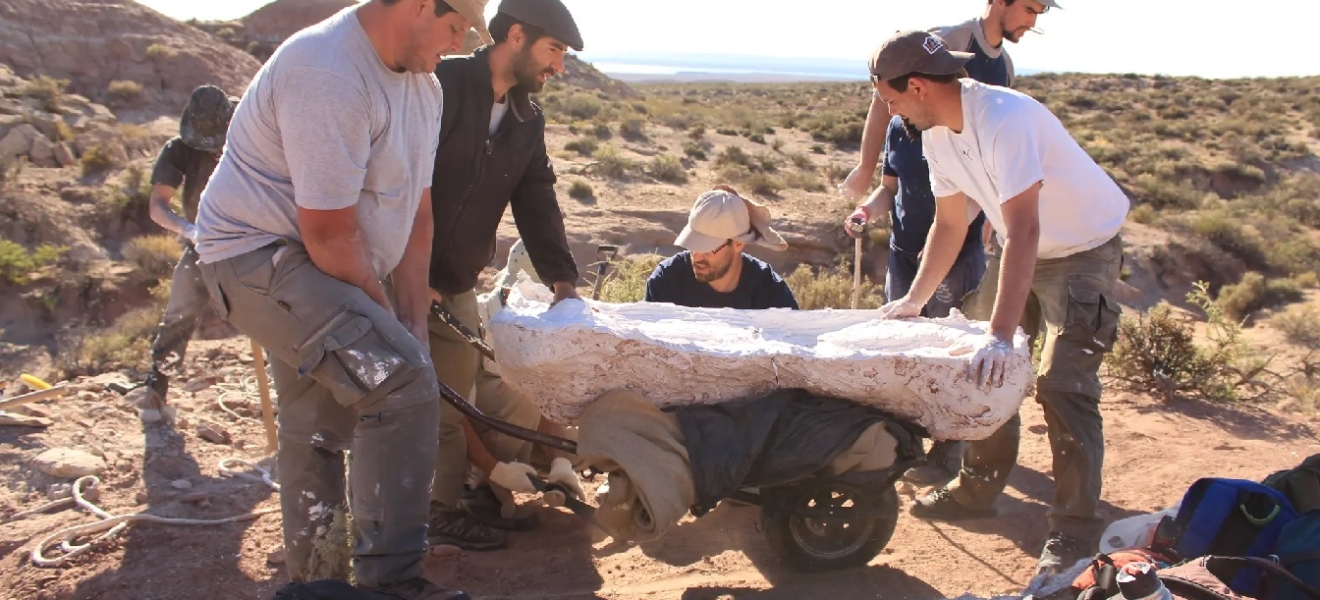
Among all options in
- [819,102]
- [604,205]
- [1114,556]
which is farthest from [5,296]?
[819,102]

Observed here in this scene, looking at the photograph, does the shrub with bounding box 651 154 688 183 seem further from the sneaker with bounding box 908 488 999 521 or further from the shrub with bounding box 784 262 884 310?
the sneaker with bounding box 908 488 999 521

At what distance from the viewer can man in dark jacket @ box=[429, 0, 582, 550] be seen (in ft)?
11.4

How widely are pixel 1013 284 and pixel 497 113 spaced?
1.82 metres

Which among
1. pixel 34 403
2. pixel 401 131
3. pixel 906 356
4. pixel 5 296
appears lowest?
pixel 5 296

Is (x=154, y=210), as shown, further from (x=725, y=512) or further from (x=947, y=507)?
(x=947, y=507)

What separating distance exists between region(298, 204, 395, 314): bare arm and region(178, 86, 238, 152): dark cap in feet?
10.1

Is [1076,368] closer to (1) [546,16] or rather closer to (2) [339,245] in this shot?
(1) [546,16]

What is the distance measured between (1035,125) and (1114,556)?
4.44 feet

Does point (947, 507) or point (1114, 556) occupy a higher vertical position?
point (1114, 556)

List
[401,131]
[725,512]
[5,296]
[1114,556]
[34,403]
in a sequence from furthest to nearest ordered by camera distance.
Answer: [5,296], [34,403], [725,512], [401,131], [1114,556]

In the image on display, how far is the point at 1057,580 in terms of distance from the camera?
3375 millimetres

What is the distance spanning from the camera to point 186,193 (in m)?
5.55

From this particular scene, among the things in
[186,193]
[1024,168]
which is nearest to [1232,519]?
[1024,168]

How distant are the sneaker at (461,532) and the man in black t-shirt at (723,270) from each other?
111 centimetres
